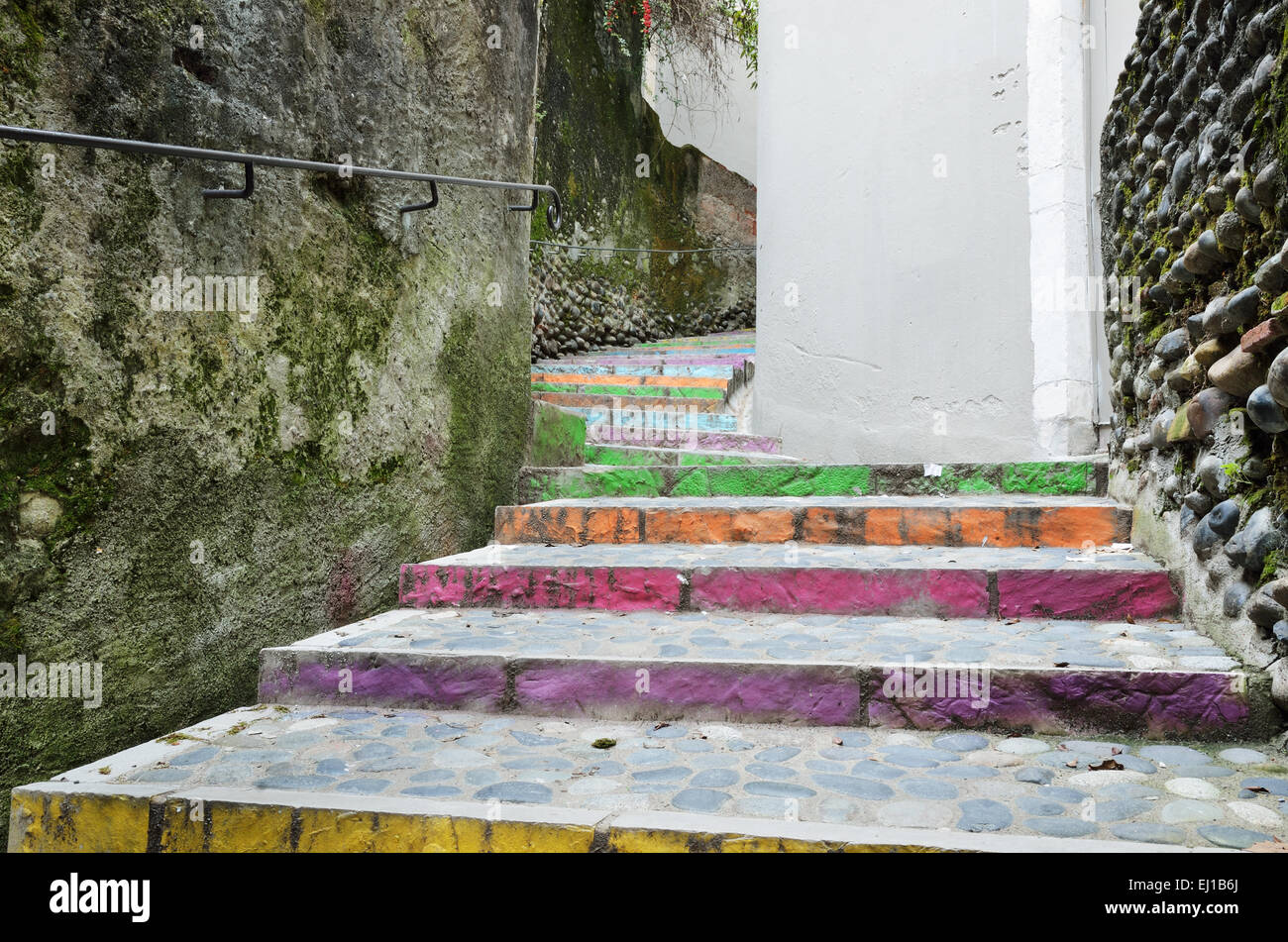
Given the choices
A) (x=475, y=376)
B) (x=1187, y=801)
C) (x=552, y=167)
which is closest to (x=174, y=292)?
(x=475, y=376)

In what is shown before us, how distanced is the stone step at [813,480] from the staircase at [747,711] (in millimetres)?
194

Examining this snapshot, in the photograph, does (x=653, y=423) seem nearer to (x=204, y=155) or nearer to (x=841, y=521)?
(x=841, y=521)

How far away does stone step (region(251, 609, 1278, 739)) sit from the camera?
164 cm

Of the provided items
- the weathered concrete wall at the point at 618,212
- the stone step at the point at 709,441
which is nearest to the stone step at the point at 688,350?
the weathered concrete wall at the point at 618,212

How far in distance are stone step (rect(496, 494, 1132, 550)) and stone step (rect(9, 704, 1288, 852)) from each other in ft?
3.72

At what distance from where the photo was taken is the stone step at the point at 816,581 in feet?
7.18

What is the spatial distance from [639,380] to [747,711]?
4752 millimetres

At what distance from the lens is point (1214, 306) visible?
1752mm

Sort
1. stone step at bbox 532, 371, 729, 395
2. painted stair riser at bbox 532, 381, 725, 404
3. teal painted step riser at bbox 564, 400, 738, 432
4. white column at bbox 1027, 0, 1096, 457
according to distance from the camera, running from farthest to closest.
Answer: stone step at bbox 532, 371, 729, 395 < painted stair riser at bbox 532, 381, 725, 404 < teal painted step riser at bbox 564, 400, 738, 432 < white column at bbox 1027, 0, 1096, 457

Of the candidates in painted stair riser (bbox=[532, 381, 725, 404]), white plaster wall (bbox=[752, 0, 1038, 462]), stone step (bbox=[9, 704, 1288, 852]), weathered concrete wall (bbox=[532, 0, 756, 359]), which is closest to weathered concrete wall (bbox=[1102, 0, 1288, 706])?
stone step (bbox=[9, 704, 1288, 852])

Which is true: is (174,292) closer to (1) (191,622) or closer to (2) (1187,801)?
(1) (191,622)

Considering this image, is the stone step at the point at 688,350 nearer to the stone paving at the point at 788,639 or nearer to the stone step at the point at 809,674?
the stone paving at the point at 788,639

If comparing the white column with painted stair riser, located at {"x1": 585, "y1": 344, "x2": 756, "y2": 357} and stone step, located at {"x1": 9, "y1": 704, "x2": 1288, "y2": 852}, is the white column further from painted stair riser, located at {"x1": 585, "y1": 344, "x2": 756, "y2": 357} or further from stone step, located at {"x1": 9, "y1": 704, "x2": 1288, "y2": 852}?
→ painted stair riser, located at {"x1": 585, "y1": 344, "x2": 756, "y2": 357}

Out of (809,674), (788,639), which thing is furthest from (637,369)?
(809,674)
